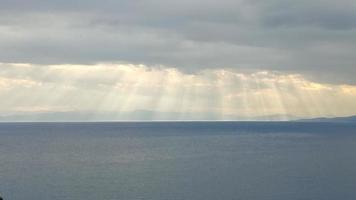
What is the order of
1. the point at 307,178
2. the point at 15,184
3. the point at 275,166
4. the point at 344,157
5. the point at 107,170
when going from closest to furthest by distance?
the point at 15,184 → the point at 307,178 → the point at 107,170 → the point at 275,166 → the point at 344,157

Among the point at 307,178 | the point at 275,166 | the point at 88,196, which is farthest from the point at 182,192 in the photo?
the point at 275,166

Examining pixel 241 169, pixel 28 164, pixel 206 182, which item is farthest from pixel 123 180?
pixel 28 164

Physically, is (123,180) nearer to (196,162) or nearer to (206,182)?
(206,182)

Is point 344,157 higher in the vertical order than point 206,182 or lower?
lower

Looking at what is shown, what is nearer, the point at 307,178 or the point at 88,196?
the point at 88,196

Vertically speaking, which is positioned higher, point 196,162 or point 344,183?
point 344,183

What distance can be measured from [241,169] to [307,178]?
26.2 meters

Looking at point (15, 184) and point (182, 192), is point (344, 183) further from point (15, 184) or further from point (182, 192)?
point (15, 184)

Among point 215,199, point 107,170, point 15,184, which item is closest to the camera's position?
point 215,199

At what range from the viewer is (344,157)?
198 meters

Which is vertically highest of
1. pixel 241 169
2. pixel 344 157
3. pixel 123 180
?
pixel 123 180

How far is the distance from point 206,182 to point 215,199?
23133mm

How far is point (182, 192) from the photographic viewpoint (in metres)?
116

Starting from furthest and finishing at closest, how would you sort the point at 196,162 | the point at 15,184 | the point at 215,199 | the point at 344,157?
the point at 344,157, the point at 196,162, the point at 15,184, the point at 215,199
